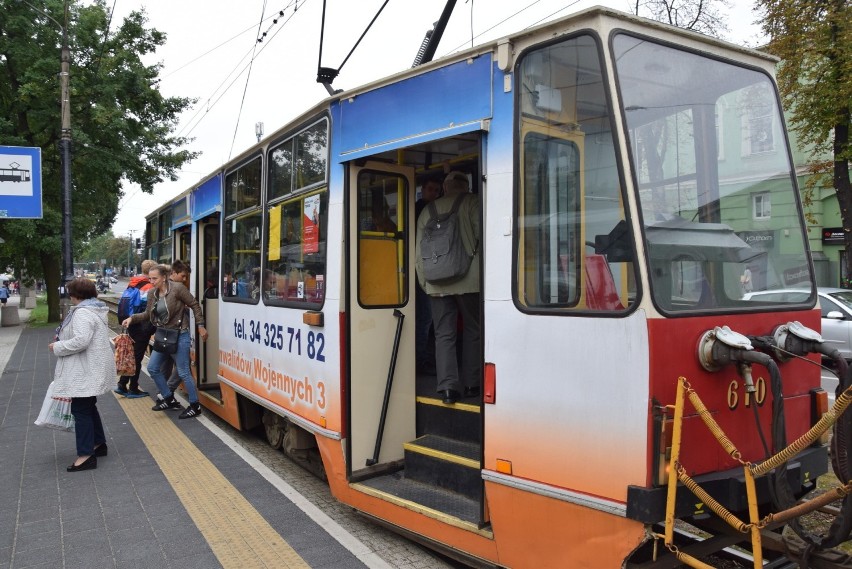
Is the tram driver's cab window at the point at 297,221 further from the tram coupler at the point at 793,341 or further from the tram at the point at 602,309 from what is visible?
the tram coupler at the point at 793,341

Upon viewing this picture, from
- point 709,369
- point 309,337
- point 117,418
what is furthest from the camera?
point 117,418

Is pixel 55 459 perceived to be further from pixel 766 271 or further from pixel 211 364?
pixel 766 271

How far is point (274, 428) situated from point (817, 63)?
43.0 ft

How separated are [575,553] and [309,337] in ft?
8.36

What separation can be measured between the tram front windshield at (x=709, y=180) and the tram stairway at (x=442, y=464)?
64.8 inches

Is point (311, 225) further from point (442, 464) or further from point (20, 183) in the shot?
point (20, 183)

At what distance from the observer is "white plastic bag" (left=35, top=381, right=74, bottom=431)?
19.1 ft

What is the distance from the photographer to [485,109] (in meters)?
3.40

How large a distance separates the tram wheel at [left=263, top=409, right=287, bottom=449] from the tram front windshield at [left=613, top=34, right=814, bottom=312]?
4.17 metres

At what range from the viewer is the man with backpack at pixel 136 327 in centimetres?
909

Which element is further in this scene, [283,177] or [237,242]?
[237,242]

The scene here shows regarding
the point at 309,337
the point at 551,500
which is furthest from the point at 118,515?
the point at 551,500

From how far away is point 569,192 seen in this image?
3.09 meters

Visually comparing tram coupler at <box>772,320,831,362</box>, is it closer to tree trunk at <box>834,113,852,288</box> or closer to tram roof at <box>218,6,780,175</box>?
tram roof at <box>218,6,780,175</box>
